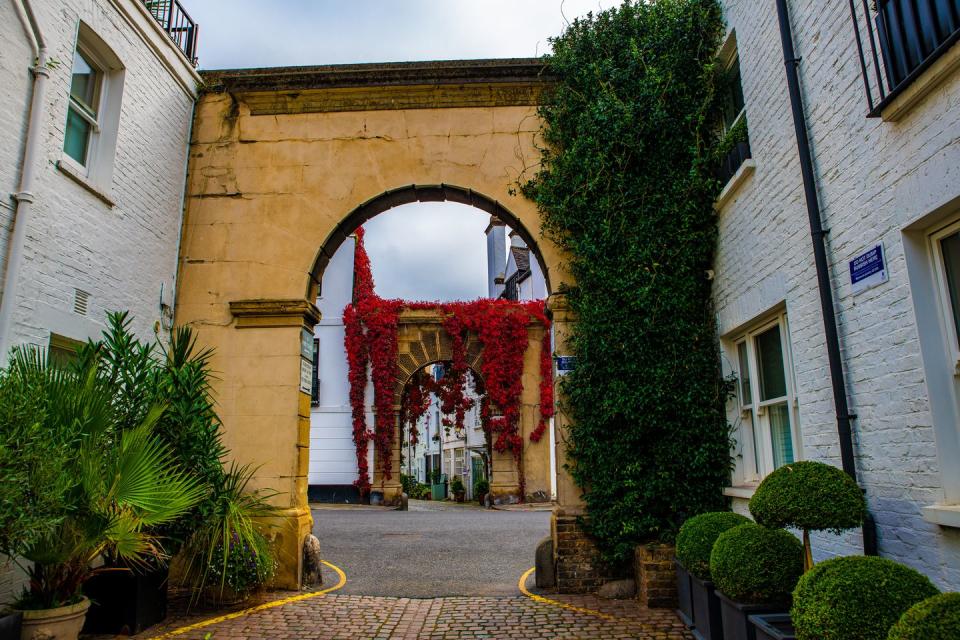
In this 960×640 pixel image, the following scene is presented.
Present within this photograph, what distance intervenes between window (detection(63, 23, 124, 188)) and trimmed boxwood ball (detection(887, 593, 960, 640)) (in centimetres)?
669

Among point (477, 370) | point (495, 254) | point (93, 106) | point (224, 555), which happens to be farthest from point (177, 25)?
point (495, 254)

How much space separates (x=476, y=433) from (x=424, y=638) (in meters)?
20.5

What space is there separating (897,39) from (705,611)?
395 cm

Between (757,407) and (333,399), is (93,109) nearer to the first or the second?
(757,407)

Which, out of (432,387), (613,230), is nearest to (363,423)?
(432,387)

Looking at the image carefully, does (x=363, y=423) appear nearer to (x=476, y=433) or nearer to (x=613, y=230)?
(x=476, y=433)

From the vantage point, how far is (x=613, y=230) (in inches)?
268

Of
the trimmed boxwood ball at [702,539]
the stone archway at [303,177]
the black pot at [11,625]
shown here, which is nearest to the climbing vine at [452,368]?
the stone archway at [303,177]

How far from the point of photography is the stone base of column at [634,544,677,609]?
589 centimetres

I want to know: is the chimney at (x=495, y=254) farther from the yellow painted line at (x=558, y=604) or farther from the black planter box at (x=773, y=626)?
the black planter box at (x=773, y=626)

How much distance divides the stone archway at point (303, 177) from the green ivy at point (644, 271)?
27.4 inches

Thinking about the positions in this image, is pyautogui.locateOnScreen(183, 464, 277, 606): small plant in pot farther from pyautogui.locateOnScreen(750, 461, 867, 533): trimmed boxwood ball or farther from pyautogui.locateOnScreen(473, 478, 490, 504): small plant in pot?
pyautogui.locateOnScreen(473, 478, 490, 504): small plant in pot

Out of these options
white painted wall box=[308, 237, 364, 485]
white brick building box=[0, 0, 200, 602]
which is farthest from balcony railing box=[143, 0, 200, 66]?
white painted wall box=[308, 237, 364, 485]

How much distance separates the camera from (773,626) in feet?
12.0
